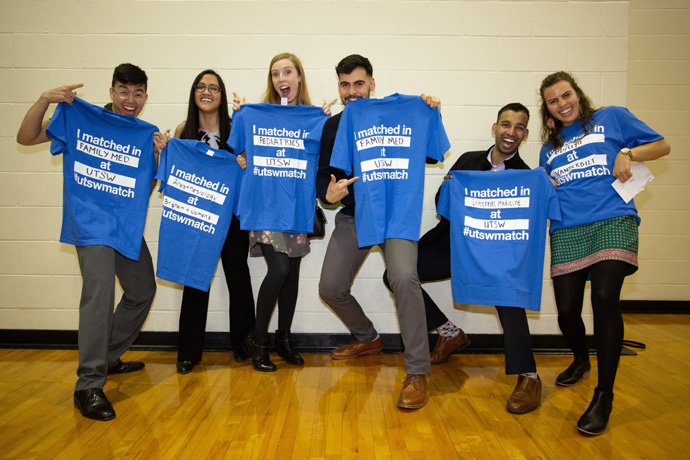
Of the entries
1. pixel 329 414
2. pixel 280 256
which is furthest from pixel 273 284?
pixel 329 414

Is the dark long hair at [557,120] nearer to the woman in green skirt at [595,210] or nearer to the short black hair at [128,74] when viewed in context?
the woman in green skirt at [595,210]

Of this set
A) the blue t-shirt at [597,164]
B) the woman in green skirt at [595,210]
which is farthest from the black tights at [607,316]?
the blue t-shirt at [597,164]

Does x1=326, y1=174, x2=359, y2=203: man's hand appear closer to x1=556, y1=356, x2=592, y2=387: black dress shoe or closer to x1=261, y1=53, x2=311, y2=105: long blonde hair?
x1=261, y1=53, x2=311, y2=105: long blonde hair

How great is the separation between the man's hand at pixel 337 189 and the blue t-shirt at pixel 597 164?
1.08 metres

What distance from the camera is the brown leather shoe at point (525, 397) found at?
2.15 m

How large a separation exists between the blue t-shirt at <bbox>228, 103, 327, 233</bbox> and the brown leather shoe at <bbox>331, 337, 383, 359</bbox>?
894mm

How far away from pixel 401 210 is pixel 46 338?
109 inches

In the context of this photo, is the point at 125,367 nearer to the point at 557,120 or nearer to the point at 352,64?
the point at 352,64

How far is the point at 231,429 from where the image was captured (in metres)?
1.97

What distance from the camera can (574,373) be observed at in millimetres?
2557

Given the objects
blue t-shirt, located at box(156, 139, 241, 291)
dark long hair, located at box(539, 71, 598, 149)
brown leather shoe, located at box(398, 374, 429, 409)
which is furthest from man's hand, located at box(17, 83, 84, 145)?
dark long hair, located at box(539, 71, 598, 149)

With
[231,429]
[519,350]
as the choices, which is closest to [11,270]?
[231,429]

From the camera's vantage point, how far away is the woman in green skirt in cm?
207

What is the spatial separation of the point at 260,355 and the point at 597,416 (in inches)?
69.9
